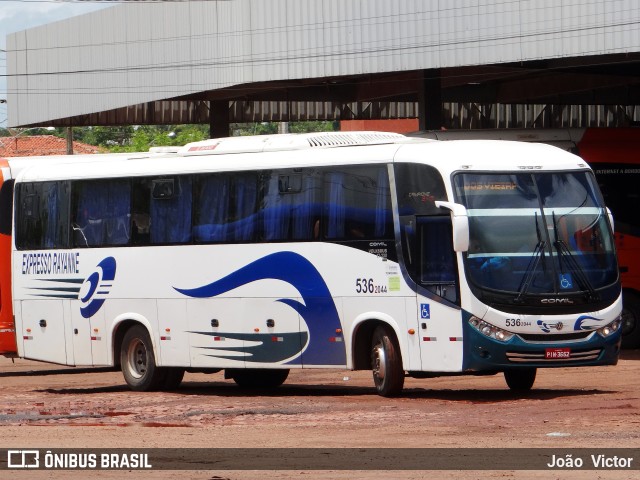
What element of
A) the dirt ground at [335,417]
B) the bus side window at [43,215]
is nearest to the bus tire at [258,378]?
the dirt ground at [335,417]

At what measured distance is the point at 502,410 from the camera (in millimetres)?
Result: 17250

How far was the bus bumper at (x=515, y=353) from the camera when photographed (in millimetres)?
18203

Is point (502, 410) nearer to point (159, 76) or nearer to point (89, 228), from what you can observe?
point (89, 228)

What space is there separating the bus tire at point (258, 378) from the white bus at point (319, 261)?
0.03 meters

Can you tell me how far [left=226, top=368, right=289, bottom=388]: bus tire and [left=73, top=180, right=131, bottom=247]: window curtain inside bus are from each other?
2.63 metres

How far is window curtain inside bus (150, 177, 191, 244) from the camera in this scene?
21500 mm

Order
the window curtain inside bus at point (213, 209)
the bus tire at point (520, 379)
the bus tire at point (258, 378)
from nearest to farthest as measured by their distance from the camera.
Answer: the bus tire at point (520, 379) < the window curtain inside bus at point (213, 209) < the bus tire at point (258, 378)

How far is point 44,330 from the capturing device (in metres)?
23.2

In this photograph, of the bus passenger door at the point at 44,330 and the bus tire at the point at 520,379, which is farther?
the bus passenger door at the point at 44,330

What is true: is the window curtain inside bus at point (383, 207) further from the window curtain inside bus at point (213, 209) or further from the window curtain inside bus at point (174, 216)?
the window curtain inside bus at point (174, 216)

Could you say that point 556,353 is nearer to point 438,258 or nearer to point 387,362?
point 438,258

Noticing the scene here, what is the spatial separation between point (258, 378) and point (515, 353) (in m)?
5.77

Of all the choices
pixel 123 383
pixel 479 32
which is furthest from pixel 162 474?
pixel 479 32

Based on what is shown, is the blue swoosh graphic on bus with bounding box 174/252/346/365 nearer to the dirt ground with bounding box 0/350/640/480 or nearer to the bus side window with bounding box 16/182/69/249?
the dirt ground with bounding box 0/350/640/480
